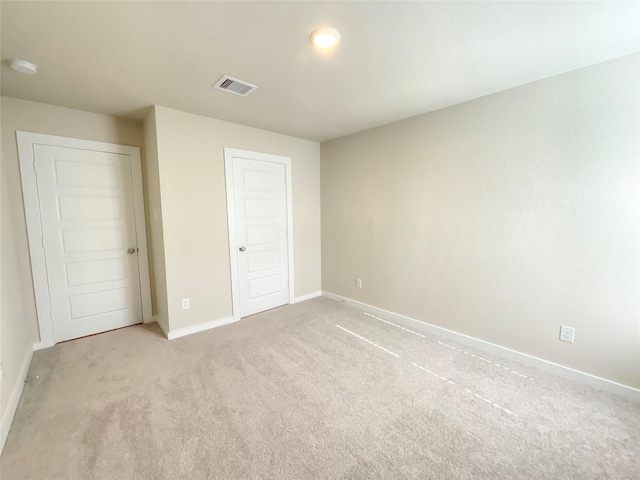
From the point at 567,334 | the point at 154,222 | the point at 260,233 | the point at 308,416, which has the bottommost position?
the point at 308,416

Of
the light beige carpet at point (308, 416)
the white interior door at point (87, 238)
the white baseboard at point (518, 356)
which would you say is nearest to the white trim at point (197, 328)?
the light beige carpet at point (308, 416)

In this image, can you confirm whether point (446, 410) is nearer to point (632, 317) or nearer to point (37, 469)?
point (632, 317)

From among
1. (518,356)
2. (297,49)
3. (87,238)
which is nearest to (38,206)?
(87,238)

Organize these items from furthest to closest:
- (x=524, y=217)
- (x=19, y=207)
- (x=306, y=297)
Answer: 1. (x=306, y=297)
2. (x=19, y=207)
3. (x=524, y=217)

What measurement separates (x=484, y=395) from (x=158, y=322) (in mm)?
3419

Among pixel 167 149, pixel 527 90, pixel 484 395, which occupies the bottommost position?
pixel 484 395

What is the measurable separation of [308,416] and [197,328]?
5.96 ft

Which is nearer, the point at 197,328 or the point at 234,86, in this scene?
the point at 234,86

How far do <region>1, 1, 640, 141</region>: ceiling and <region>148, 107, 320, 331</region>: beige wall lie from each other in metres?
0.38

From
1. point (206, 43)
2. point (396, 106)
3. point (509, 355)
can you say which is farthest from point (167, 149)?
point (509, 355)

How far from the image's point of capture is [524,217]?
224 centimetres

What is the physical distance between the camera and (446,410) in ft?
5.79

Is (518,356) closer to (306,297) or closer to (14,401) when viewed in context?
(306,297)

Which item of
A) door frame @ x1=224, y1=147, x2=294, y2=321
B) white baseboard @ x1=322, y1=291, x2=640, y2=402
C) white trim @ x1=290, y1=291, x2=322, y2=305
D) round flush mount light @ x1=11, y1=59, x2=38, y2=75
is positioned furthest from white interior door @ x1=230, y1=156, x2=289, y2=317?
round flush mount light @ x1=11, y1=59, x2=38, y2=75
